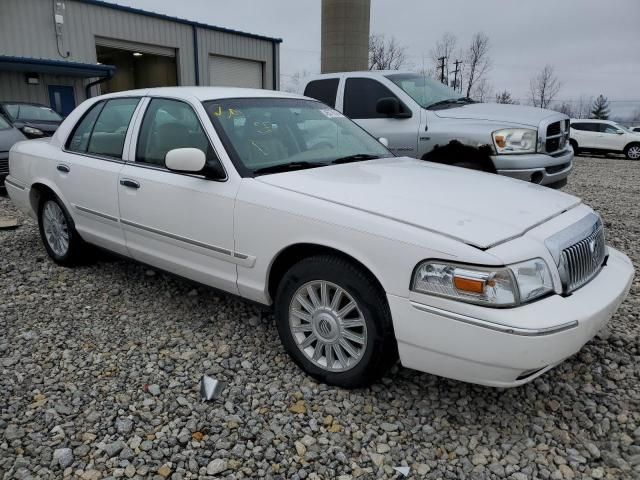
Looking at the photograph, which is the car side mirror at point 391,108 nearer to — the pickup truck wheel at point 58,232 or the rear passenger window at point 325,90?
the rear passenger window at point 325,90

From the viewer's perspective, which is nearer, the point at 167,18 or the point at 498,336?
the point at 498,336

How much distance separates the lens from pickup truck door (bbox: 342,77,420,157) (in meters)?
6.20

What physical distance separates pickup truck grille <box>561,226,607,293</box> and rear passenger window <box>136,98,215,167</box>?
7.11ft

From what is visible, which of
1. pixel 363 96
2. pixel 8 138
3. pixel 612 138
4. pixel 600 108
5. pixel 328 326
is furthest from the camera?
pixel 600 108

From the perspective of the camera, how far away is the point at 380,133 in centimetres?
645

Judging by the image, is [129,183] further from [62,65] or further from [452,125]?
[62,65]

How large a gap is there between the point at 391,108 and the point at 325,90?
51.5 inches

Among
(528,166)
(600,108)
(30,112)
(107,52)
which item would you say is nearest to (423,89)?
(528,166)

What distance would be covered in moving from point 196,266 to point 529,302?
2.04 metres

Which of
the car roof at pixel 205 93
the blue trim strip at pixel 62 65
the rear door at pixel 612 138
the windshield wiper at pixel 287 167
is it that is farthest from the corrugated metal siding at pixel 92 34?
the windshield wiper at pixel 287 167

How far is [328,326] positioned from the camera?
9.27 ft

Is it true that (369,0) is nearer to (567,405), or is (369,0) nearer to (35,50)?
(35,50)

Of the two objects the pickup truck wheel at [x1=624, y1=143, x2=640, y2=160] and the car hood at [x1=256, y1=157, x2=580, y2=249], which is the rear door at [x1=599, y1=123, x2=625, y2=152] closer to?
the pickup truck wheel at [x1=624, y1=143, x2=640, y2=160]

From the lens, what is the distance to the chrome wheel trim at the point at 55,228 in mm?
4605
